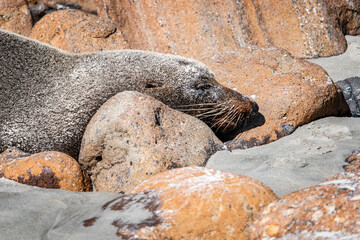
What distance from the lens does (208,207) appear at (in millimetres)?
2361

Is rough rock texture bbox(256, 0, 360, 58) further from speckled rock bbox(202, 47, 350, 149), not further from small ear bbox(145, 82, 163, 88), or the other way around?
small ear bbox(145, 82, 163, 88)

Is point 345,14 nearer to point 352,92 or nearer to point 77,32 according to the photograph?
point 352,92

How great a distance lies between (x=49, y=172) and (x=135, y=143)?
74cm

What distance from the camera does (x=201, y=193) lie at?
2.45 metres

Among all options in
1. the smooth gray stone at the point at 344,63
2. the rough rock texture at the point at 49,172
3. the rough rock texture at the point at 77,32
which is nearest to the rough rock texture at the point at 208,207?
the rough rock texture at the point at 49,172

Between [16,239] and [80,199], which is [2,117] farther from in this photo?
[16,239]

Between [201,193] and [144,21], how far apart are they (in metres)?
4.46

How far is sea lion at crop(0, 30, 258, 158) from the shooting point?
409 cm

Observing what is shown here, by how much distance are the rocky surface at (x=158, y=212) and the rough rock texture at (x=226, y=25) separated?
3766mm

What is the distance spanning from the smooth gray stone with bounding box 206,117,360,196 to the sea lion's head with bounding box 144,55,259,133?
529 mm

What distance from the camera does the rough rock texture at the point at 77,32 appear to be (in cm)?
602

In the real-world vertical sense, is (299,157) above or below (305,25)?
below

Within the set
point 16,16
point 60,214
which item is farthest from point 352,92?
point 16,16

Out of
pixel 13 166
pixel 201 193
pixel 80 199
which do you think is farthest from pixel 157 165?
pixel 13 166
